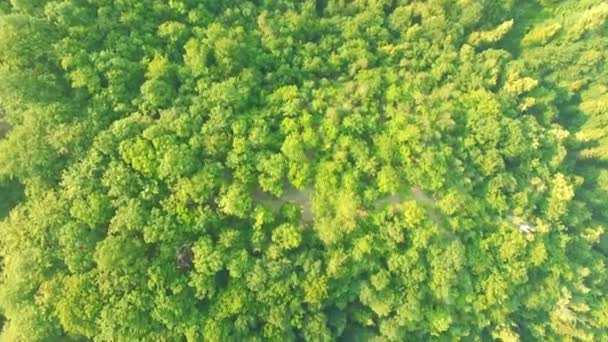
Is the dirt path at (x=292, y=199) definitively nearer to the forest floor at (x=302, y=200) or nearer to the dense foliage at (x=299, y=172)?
the forest floor at (x=302, y=200)

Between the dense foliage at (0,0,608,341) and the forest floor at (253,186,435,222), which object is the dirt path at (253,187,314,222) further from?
the dense foliage at (0,0,608,341)

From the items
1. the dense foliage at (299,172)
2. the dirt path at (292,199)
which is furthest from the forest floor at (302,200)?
the dense foliage at (299,172)

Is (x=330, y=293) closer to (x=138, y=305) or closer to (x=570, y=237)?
(x=138, y=305)

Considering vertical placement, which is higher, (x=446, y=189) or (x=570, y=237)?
(x=446, y=189)

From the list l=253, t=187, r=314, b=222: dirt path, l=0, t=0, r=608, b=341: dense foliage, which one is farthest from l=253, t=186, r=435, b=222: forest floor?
l=0, t=0, r=608, b=341: dense foliage

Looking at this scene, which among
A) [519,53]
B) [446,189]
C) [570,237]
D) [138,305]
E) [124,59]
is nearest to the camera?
[138,305]

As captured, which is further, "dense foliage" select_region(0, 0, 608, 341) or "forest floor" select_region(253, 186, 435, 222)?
"forest floor" select_region(253, 186, 435, 222)

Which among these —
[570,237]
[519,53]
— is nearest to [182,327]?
[570,237]

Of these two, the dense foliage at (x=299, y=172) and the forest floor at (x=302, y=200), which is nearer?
the dense foliage at (x=299, y=172)
